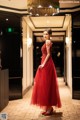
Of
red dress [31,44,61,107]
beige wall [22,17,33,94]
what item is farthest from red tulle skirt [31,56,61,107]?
beige wall [22,17,33,94]

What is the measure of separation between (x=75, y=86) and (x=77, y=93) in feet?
0.73

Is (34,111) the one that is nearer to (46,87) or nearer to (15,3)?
(46,87)

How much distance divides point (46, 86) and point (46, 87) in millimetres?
22

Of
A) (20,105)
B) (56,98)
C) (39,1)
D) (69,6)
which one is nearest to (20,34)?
(69,6)

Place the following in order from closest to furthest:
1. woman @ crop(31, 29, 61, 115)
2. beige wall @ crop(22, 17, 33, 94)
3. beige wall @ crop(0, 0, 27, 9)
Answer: woman @ crop(31, 29, 61, 115) < beige wall @ crop(0, 0, 27, 9) < beige wall @ crop(22, 17, 33, 94)

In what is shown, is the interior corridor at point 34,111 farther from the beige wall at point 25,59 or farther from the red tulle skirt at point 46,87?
Answer: the beige wall at point 25,59

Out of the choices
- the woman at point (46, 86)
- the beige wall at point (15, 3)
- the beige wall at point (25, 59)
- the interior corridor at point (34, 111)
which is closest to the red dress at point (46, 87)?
the woman at point (46, 86)

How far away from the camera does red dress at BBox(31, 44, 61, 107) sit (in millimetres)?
5784

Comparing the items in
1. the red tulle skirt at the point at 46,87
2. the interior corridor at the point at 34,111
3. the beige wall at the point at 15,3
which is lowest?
the interior corridor at the point at 34,111

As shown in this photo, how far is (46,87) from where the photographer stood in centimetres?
582

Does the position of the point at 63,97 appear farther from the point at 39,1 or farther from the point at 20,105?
the point at 39,1

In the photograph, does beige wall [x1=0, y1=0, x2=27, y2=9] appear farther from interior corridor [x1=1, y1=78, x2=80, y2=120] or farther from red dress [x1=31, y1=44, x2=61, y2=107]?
interior corridor [x1=1, y1=78, x2=80, y2=120]

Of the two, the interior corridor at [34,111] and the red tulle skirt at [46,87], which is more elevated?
the red tulle skirt at [46,87]

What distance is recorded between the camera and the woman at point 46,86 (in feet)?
18.9
